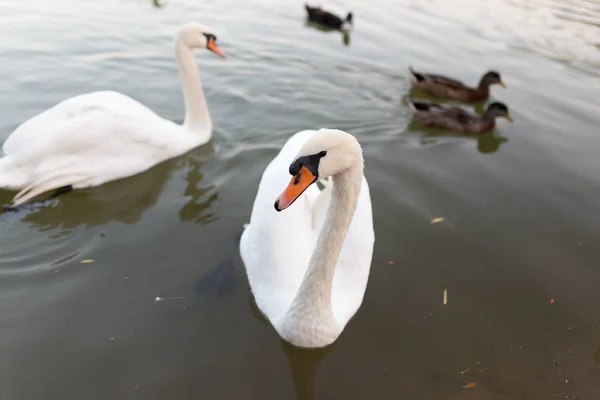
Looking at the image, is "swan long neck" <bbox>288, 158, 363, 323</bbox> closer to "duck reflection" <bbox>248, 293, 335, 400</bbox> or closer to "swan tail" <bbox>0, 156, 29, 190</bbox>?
"duck reflection" <bbox>248, 293, 335, 400</bbox>

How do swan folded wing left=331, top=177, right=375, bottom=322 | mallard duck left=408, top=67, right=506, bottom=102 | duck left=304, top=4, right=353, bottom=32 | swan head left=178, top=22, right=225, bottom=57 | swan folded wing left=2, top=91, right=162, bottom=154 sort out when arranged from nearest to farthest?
swan folded wing left=331, top=177, right=375, bottom=322, swan folded wing left=2, top=91, right=162, bottom=154, swan head left=178, top=22, right=225, bottom=57, mallard duck left=408, top=67, right=506, bottom=102, duck left=304, top=4, right=353, bottom=32

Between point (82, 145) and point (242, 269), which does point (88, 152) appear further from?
point (242, 269)

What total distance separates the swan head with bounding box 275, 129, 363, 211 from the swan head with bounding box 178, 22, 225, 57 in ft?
13.1

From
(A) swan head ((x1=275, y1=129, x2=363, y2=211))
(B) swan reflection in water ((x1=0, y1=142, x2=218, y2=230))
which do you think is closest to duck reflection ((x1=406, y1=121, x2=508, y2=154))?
(B) swan reflection in water ((x1=0, y1=142, x2=218, y2=230))

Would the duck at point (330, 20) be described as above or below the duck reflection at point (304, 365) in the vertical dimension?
above

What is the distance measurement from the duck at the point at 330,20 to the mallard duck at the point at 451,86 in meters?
3.83

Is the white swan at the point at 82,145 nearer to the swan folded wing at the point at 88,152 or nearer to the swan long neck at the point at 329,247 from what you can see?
the swan folded wing at the point at 88,152

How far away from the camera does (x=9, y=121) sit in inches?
265

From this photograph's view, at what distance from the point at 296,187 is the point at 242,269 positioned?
5.76 feet

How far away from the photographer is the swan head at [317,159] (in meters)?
2.91

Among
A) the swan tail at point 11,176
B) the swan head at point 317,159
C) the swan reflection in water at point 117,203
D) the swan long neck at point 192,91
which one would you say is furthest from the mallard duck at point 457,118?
the swan tail at point 11,176

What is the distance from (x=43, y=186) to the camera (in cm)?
507

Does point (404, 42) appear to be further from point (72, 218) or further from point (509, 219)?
point (72, 218)

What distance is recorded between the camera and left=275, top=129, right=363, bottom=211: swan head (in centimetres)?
291
